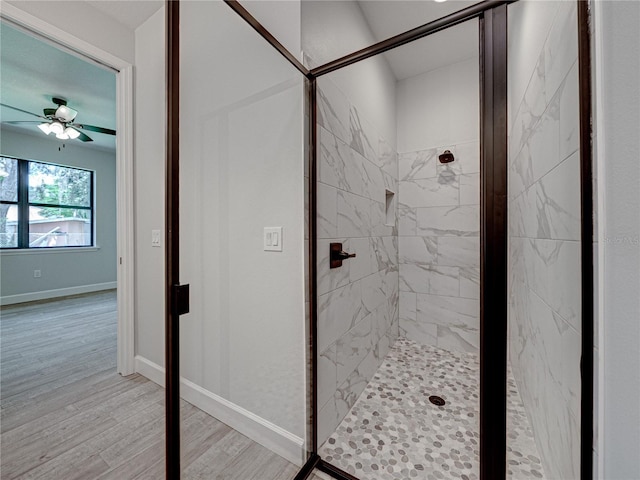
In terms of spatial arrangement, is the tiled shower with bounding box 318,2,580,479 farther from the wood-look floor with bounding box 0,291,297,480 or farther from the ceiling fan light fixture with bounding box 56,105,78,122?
the ceiling fan light fixture with bounding box 56,105,78,122

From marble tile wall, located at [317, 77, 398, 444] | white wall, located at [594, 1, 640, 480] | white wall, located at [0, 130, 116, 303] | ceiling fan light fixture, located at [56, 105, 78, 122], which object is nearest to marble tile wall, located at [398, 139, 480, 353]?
marble tile wall, located at [317, 77, 398, 444]

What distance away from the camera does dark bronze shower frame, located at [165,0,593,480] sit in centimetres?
61

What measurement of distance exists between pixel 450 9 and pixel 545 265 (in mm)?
1962

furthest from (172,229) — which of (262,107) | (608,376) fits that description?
(608,376)

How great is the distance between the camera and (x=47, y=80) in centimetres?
242

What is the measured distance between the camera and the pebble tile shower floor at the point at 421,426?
111 cm

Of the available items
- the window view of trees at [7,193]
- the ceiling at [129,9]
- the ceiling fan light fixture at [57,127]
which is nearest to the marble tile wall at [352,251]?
the ceiling at [129,9]

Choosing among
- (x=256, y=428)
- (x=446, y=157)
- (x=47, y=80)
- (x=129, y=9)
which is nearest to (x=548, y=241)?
(x=446, y=157)

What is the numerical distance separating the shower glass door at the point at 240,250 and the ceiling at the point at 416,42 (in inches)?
30.5

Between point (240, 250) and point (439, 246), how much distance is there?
1456 mm

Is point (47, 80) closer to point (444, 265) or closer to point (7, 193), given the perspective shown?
point (7, 193)

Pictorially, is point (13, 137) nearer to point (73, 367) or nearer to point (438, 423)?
point (73, 367)

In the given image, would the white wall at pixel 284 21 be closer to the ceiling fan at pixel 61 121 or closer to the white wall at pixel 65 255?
the ceiling fan at pixel 61 121

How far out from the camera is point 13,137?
3514mm
